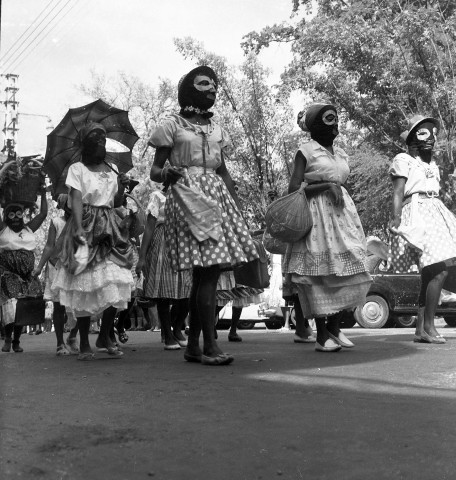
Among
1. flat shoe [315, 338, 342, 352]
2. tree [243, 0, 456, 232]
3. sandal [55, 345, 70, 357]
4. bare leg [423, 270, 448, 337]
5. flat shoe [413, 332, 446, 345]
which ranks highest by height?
tree [243, 0, 456, 232]

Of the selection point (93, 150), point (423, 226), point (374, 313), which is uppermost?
point (93, 150)

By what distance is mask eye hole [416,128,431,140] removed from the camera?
846cm

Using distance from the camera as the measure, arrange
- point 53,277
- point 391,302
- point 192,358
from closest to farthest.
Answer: point 192,358 → point 53,277 → point 391,302

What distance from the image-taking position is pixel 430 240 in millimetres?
8086

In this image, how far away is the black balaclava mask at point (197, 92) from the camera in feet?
22.0

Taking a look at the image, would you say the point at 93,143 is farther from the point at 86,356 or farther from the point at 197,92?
the point at 86,356

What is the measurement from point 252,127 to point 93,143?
22819mm

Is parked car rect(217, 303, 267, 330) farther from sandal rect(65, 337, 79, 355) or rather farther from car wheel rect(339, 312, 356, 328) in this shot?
sandal rect(65, 337, 79, 355)

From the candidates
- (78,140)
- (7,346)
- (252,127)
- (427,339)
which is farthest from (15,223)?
(252,127)

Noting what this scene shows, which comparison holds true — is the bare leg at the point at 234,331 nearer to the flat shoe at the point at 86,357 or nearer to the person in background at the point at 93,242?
the person in background at the point at 93,242

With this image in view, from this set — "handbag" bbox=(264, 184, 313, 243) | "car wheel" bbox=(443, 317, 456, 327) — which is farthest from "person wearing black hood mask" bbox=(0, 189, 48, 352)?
"car wheel" bbox=(443, 317, 456, 327)

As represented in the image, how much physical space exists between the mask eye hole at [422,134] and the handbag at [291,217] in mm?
1708

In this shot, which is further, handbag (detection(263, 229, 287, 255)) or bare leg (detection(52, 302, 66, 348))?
handbag (detection(263, 229, 287, 255))

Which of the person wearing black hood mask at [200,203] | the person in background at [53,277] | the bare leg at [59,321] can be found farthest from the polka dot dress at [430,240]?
the bare leg at [59,321]
